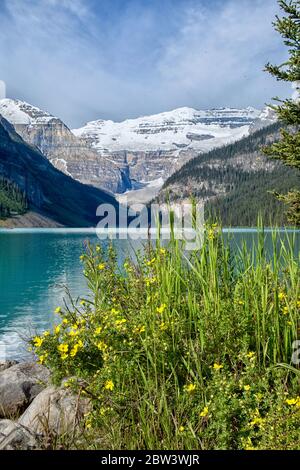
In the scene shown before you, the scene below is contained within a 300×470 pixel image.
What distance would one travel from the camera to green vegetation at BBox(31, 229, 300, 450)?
3.85 m

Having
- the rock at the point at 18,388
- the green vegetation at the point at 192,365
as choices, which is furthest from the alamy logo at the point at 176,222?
the rock at the point at 18,388

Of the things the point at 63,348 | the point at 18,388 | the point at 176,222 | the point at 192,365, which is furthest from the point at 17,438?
the point at 18,388

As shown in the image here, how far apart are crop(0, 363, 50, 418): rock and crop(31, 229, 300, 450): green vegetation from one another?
11.3ft

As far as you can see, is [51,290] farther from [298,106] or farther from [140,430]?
[140,430]

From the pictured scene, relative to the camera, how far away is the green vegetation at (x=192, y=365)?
3852 mm

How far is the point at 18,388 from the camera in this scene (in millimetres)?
8516

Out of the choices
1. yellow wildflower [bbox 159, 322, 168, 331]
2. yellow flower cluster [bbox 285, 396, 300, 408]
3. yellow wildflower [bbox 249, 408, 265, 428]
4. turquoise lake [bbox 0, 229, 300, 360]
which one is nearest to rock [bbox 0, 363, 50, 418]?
turquoise lake [bbox 0, 229, 300, 360]

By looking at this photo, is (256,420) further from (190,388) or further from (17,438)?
(17,438)

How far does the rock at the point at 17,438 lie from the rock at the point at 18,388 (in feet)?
12.1

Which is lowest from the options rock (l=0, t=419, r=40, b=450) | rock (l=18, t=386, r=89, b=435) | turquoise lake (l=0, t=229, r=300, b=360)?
turquoise lake (l=0, t=229, r=300, b=360)

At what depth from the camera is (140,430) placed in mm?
4059

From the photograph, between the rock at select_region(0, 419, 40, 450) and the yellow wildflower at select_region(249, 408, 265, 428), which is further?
the rock at select_region(0, 419, 40, 450)

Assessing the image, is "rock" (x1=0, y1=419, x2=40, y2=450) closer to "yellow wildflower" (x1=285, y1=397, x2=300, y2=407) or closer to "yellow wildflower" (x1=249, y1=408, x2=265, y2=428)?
"yellow wildflower" (x1=249, y1=408, x2=265, y2=428)

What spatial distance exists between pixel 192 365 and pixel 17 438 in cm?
176
